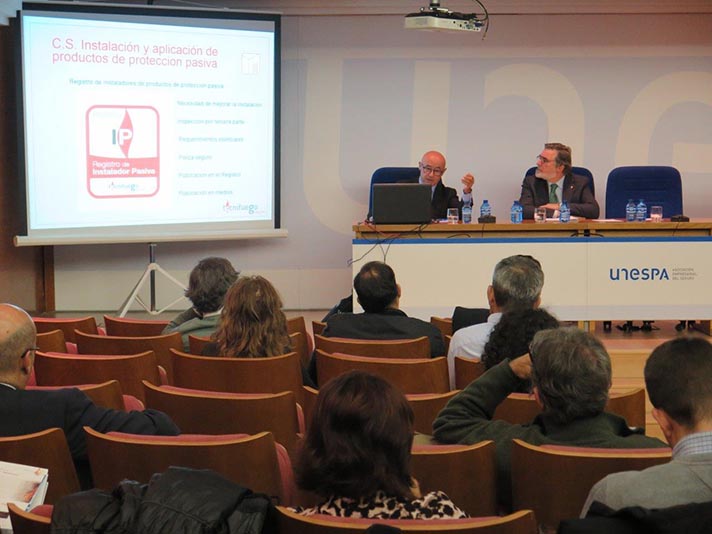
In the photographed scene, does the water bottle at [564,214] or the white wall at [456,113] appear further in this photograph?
the white wall at [456,113]

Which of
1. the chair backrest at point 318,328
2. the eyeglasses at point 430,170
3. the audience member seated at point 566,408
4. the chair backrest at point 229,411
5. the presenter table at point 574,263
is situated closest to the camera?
the audience member seated at point 566,408

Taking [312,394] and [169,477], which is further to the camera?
[312,394]

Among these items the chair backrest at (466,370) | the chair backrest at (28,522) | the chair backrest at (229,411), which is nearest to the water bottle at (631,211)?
the chair backrest at (466,370)

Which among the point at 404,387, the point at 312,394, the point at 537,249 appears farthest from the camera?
the point at 537,249

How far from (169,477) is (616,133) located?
321 inches

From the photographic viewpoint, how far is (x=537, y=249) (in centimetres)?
658

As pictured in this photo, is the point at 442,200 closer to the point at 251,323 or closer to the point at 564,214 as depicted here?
the point at 564,214

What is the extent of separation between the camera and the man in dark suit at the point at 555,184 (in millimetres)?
7559

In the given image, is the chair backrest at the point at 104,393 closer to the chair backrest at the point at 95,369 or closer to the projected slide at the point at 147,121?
the chair backrest at the point at 95,369

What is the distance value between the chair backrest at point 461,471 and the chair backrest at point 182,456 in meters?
0.38

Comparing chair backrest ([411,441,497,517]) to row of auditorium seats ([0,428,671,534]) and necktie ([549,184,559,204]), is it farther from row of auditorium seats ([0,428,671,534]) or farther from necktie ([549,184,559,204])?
necktie ([549,184,559,204])

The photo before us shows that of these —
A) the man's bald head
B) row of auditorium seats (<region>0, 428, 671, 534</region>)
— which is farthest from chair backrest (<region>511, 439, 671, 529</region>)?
the man's bald head

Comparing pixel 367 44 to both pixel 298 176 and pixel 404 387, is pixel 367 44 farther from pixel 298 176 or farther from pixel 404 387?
pixel 404 387

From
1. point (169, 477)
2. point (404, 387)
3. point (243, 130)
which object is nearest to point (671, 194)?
point (243, 130)
